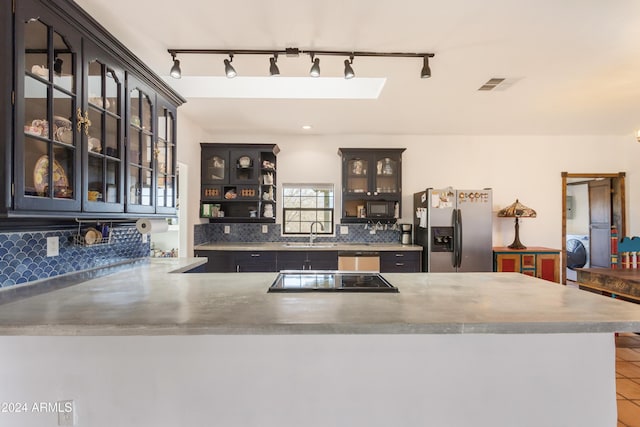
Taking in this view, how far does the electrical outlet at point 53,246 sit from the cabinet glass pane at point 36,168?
62 cm

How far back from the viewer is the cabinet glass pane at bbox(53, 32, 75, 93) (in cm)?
154

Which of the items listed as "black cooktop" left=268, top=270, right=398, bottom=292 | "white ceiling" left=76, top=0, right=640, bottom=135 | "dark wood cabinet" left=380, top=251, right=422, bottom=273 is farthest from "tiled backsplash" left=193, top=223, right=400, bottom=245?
"black cooktop" left=268, top=270, right=398, bottom=292

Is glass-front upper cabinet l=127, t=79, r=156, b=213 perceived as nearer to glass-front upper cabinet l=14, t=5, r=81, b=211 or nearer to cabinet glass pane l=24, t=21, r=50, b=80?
glass-front upper cabinet l=14, t=5, r=81, b=211

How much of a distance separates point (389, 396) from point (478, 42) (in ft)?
7.68

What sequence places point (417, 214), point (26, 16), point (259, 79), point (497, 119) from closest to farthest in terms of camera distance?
point (26, 16) → point (259, 79) → point (497, 119) → point (417, 214)

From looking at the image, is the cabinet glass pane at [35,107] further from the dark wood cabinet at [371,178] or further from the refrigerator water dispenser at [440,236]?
the refrigerator water dispenser at [440,236]

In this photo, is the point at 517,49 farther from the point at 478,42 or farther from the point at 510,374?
the point at 510,374

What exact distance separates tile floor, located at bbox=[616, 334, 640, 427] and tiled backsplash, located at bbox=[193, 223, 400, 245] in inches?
106

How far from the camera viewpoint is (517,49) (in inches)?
93.4

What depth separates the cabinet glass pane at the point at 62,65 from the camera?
154 centimetres

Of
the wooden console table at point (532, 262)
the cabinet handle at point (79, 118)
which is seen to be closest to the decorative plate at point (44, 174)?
the cabinet handle at point (79, 118)

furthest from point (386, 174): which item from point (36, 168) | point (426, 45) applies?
point (36, 168)

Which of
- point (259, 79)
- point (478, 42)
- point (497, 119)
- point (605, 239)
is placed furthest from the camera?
point (605, 239)

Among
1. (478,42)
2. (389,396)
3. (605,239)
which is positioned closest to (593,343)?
(389,396)
